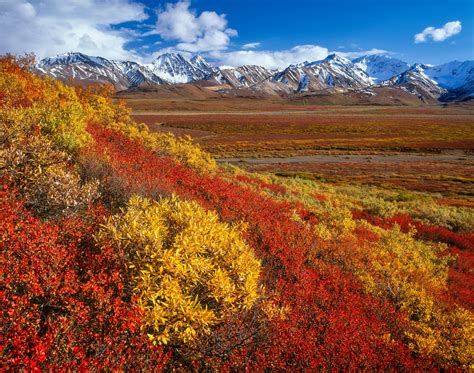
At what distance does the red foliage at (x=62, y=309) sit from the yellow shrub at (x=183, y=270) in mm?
293

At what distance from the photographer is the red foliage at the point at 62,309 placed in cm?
400

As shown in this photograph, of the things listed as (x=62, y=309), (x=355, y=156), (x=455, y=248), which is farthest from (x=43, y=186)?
(x=355, y=156)

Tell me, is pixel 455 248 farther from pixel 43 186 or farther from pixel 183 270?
pixel 43 186

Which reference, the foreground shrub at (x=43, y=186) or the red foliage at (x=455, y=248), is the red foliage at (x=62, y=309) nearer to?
the foreground shrub at (x=43, y=186)

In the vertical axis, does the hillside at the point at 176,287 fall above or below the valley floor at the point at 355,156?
above

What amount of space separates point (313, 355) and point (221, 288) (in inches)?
88.7

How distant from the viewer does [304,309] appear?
23.0 ft

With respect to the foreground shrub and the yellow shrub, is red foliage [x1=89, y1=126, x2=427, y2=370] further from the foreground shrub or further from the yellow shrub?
the foreground shrub

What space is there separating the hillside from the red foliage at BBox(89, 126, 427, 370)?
0.12 feet

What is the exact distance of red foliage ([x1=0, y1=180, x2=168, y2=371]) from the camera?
157 inches

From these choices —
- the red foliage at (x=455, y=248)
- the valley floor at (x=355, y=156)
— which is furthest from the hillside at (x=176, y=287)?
the valley floor at (x=355, y=156)

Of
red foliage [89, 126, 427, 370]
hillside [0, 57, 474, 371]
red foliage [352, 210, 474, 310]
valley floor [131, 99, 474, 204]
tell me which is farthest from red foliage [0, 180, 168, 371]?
valley floor [131, 99, 474, 204]

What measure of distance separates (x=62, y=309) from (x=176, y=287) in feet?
5.44

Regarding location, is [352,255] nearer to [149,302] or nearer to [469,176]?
[149,302]
